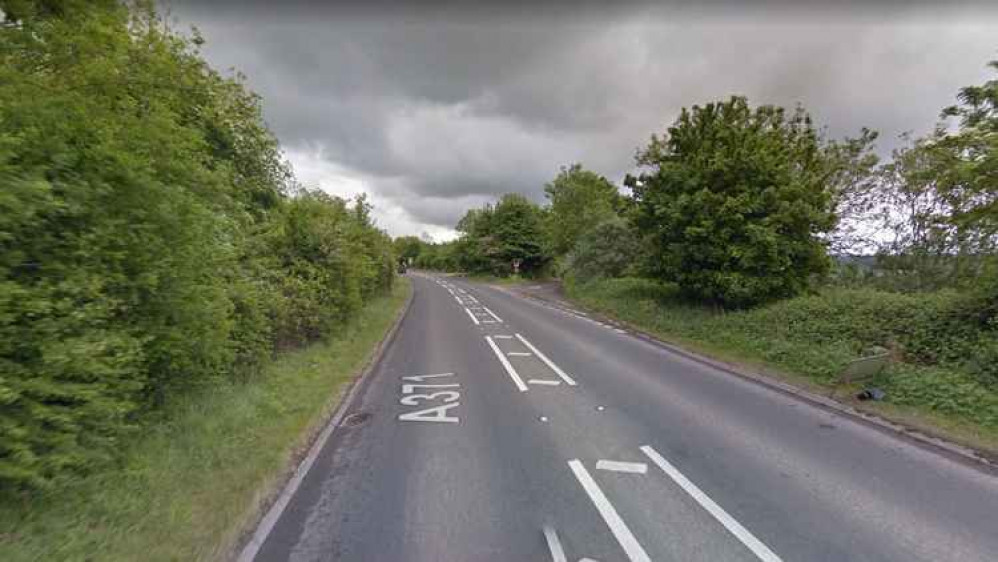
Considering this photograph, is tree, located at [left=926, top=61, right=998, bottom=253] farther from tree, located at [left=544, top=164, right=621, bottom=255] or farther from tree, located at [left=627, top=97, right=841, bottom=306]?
tree, located at [left=544, top=164, right=621, bottom=255]

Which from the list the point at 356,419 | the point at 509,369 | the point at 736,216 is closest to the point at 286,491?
the point at 356,419

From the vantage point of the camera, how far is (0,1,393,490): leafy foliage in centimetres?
227

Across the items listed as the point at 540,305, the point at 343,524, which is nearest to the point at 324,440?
the point at 343,524

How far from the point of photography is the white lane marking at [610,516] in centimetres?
272

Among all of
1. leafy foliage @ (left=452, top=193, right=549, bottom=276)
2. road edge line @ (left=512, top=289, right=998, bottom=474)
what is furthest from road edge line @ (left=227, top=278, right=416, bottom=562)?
leafy foliage @ (left=452, top=193, right=549, bottom=276)

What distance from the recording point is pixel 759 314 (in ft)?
30.7

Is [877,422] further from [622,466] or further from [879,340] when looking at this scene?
[622,466]

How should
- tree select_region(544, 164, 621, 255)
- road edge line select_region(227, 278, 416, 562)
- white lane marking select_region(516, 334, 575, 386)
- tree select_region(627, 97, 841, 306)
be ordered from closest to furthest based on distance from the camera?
1. road edge line select_region(227, 278, 416, 562)
2. white lane marking select_region(516, 334, 575, 386)
3. tree select_region(627, 97, 841, 306)
4. tree select_region(544, 164, 621, 255)

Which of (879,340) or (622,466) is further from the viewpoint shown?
(879,340)

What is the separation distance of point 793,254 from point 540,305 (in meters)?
11.4

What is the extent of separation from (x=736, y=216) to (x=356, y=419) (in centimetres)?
1034

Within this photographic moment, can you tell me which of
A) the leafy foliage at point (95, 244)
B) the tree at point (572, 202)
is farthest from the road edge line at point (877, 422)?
the tree at point (572, 202)

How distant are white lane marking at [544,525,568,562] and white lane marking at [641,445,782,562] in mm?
1429

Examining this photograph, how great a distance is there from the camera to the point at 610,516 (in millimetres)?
3119
